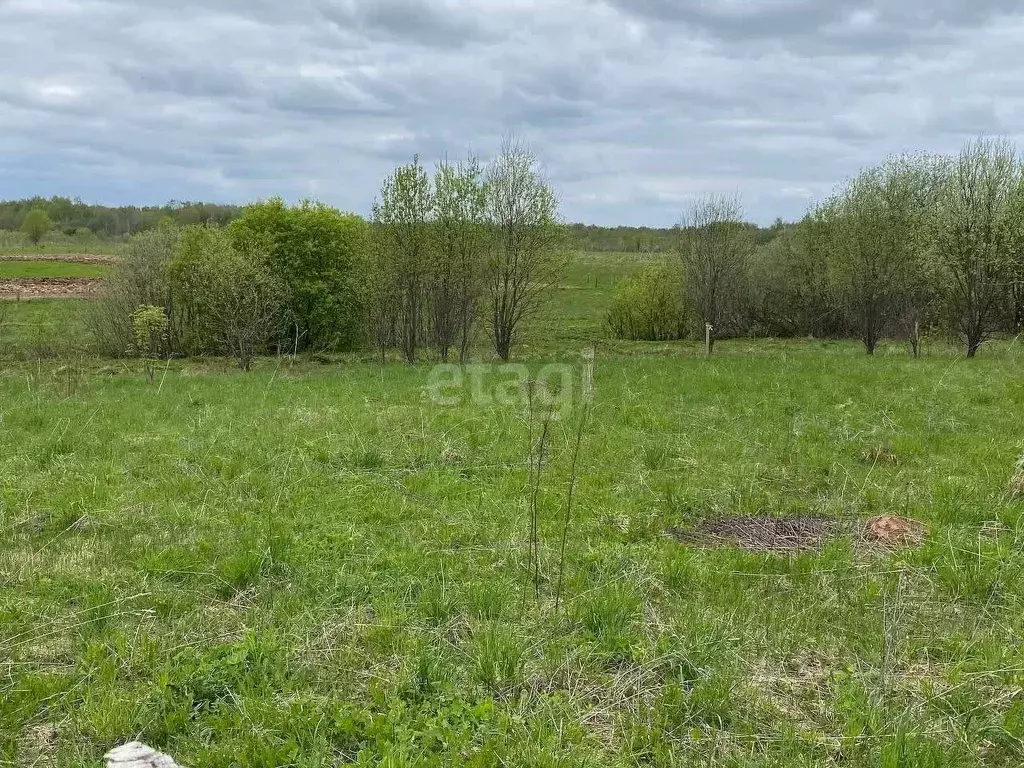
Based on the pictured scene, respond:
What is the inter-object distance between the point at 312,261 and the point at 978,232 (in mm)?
24222

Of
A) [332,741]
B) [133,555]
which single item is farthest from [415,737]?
[133,555]

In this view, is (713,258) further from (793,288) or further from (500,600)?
(500,600)

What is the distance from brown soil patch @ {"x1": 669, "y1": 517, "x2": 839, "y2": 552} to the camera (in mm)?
5359

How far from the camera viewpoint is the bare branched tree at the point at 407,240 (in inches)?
914

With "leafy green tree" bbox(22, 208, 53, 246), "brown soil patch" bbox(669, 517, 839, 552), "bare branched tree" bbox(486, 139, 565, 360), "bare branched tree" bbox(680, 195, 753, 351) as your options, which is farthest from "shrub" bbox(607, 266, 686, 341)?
"leafy green tree" bbox(22, 208, 53, 246)

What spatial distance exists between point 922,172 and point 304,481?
2814 cm

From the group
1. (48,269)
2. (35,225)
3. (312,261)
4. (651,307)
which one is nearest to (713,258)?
(651,307)

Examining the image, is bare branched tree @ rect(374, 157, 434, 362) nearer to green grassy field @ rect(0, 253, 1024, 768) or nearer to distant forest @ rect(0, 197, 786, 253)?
green grassy field @ rect(0, 253, 1024, 768)

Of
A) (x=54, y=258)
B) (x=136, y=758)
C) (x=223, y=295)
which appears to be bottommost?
(x=136, y=758)

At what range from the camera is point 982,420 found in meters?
9.29

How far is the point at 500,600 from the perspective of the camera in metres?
4.13

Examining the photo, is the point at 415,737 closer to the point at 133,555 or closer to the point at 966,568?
the point at 133,555

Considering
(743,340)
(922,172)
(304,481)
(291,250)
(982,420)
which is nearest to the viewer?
(304,481)

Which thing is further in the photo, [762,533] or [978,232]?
[978,232]
